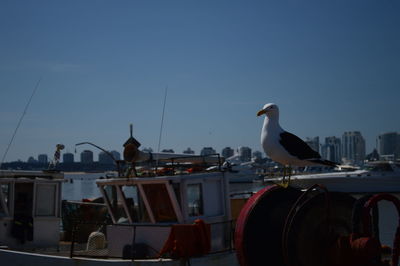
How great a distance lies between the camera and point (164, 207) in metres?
12.7

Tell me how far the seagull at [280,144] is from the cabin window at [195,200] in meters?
3.21

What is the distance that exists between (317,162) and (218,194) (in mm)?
3637

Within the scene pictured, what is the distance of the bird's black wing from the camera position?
9703mm

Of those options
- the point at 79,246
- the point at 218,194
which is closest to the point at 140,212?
the point at 218,194

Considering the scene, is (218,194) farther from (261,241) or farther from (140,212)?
(261,241)

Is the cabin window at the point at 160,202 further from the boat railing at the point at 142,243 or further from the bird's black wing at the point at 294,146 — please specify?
the bird's black wing at the point at 294,146

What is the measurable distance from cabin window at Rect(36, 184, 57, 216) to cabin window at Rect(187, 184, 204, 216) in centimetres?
453

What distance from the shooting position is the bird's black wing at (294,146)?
970cm

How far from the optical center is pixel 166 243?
11109 millimetres

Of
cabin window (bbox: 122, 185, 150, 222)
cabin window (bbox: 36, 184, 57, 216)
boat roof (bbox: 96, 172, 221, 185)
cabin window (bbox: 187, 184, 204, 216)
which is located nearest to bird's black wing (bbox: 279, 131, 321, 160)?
boat roof (bbox: 96, 172, 221, 185)

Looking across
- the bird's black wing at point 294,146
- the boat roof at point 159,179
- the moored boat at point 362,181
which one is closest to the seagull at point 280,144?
the bird's black wing at point 294,146

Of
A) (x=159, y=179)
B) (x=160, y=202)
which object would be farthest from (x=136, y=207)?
(x=159, y=179)

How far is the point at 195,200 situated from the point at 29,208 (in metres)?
4.98

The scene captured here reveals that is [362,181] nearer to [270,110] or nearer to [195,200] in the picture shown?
[195,200]
